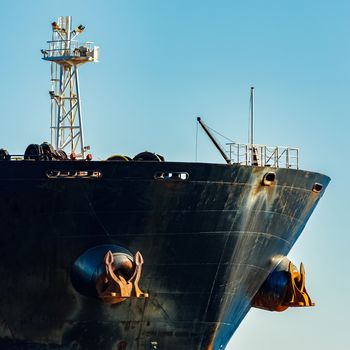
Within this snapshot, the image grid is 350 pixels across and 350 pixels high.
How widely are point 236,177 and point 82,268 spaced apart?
5459mm

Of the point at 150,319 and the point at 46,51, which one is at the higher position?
the point at 46,51

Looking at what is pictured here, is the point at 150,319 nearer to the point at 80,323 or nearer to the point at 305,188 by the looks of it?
the point at 80,323

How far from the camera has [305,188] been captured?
2228 inches

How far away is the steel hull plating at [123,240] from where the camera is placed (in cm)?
5216

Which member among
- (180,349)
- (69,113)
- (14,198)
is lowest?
A: (180,349)

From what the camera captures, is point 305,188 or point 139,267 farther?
point 305,188

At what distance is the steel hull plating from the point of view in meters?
52.2

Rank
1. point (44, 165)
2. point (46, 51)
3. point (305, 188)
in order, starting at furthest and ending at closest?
1. point (46, 51)
2. point (305, 188)
3. point (44, 165)

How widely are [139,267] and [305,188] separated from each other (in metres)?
7.40

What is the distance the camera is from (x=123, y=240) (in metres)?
52.7

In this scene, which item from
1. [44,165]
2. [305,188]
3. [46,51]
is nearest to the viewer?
[44,165]

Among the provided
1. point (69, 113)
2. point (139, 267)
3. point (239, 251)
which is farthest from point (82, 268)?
point (69, 113)

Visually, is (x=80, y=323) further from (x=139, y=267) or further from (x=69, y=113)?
(x=69, y=113)

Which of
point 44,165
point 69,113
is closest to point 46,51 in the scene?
point 69,113
